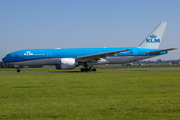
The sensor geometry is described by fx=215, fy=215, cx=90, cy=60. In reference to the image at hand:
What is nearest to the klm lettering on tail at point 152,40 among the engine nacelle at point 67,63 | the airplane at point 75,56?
the airplane at point 75,56

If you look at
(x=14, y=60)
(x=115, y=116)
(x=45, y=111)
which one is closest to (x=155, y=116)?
(x=115, y=116)

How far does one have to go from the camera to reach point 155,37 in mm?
36000

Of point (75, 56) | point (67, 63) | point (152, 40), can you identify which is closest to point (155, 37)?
point (152, 40)

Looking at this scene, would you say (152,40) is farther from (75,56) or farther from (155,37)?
(75,56)

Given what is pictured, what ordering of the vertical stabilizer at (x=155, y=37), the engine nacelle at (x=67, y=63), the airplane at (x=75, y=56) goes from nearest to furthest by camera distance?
the engine nacelle at (x=67, y=63) < the airplane at (x=75, y=56) < the vertical stabilizer at (x=155, y=37)

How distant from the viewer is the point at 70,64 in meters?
30.2

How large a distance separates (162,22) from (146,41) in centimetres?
428

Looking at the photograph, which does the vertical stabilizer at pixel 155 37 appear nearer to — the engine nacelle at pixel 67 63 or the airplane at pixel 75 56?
the airplane at pixel 75 56

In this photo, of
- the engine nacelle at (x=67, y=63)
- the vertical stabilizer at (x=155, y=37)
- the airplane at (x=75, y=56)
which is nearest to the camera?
Result: the engine nacelle at (x=67, y=63)

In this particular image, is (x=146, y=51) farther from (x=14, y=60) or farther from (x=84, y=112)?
(x=84, y=112)

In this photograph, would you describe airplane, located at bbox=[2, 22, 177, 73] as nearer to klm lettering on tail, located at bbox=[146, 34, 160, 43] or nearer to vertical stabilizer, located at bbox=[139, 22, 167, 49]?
vertical stabilizer, located at bbox=[139, 22, 167, 49]

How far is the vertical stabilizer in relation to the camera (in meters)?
35.8

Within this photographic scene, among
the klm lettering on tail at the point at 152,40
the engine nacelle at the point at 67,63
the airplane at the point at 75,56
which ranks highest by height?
the klm lettering on tail at the point at 152,40

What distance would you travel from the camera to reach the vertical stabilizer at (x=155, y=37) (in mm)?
35781
